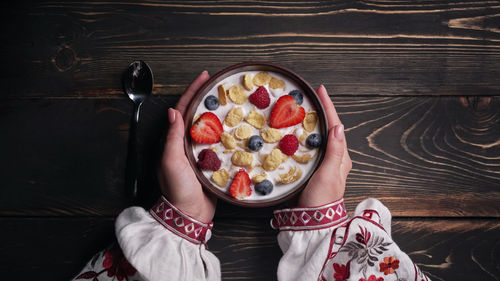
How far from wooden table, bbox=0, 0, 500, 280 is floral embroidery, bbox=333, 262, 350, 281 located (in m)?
0.22

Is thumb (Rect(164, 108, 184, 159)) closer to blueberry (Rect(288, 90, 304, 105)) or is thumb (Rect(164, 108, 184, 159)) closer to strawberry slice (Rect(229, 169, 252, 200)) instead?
strawberry slice (Rect(229, 169, 252, 200))

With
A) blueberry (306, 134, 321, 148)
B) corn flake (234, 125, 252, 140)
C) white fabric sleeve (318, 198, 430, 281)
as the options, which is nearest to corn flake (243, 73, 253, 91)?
corn flake (234, 125, 252, 140)

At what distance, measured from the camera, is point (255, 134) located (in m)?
0.90

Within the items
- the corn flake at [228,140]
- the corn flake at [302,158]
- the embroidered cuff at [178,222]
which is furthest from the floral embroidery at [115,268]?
the corn flake at [302,158]

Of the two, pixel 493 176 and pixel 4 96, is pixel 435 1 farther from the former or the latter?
pixel 4 96

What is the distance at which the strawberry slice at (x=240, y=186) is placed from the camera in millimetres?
856

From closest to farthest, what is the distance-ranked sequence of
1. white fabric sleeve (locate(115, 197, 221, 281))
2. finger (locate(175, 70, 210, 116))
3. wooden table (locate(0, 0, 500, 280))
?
white fabric sleeve (locate(115, 197, 221, 281))
finger (locate(175, 70, 210, 116))
wooden table (locate(0, 0, 500, 280))

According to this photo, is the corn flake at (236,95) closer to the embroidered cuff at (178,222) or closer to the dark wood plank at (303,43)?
the dark wood plank at (303,43)

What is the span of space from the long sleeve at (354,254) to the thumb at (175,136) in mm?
374

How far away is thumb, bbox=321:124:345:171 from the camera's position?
0.86 meters

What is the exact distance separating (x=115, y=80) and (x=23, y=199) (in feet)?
→ 1.60

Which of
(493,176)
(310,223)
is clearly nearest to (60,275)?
(310,223)

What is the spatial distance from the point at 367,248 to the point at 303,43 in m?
0.65

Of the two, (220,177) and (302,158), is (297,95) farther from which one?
(220,177)
